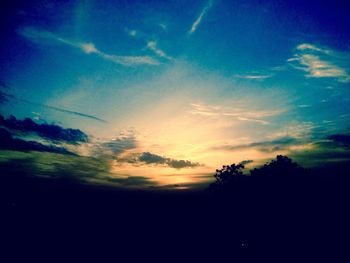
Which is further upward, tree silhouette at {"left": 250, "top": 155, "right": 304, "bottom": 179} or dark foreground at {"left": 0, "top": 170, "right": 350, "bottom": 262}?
tree silhouette at {"left": 250, "top": 155, "right": 304, "bottom": 179}

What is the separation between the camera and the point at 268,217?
1314 inches

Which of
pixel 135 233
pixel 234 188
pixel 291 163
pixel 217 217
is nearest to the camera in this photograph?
pixel 291 163

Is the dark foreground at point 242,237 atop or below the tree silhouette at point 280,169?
below

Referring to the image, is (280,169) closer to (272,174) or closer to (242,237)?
(272,174)

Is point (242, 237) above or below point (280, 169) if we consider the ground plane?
below

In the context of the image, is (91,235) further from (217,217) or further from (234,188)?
(234,188)

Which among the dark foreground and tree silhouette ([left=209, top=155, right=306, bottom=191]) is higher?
tree silhouette ([left=209, top=155, right=306, bottom=191])

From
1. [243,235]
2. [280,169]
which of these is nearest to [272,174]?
[280,169]

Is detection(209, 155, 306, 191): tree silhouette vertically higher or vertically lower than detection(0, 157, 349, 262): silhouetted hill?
higher

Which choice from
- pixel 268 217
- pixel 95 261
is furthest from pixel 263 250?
pixel 95 261

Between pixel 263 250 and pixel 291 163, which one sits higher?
pixel 291 163

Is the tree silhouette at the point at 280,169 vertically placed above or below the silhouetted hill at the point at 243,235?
above

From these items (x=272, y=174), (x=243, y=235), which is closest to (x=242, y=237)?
(x=243, y=235)

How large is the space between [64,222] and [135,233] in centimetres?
2522
